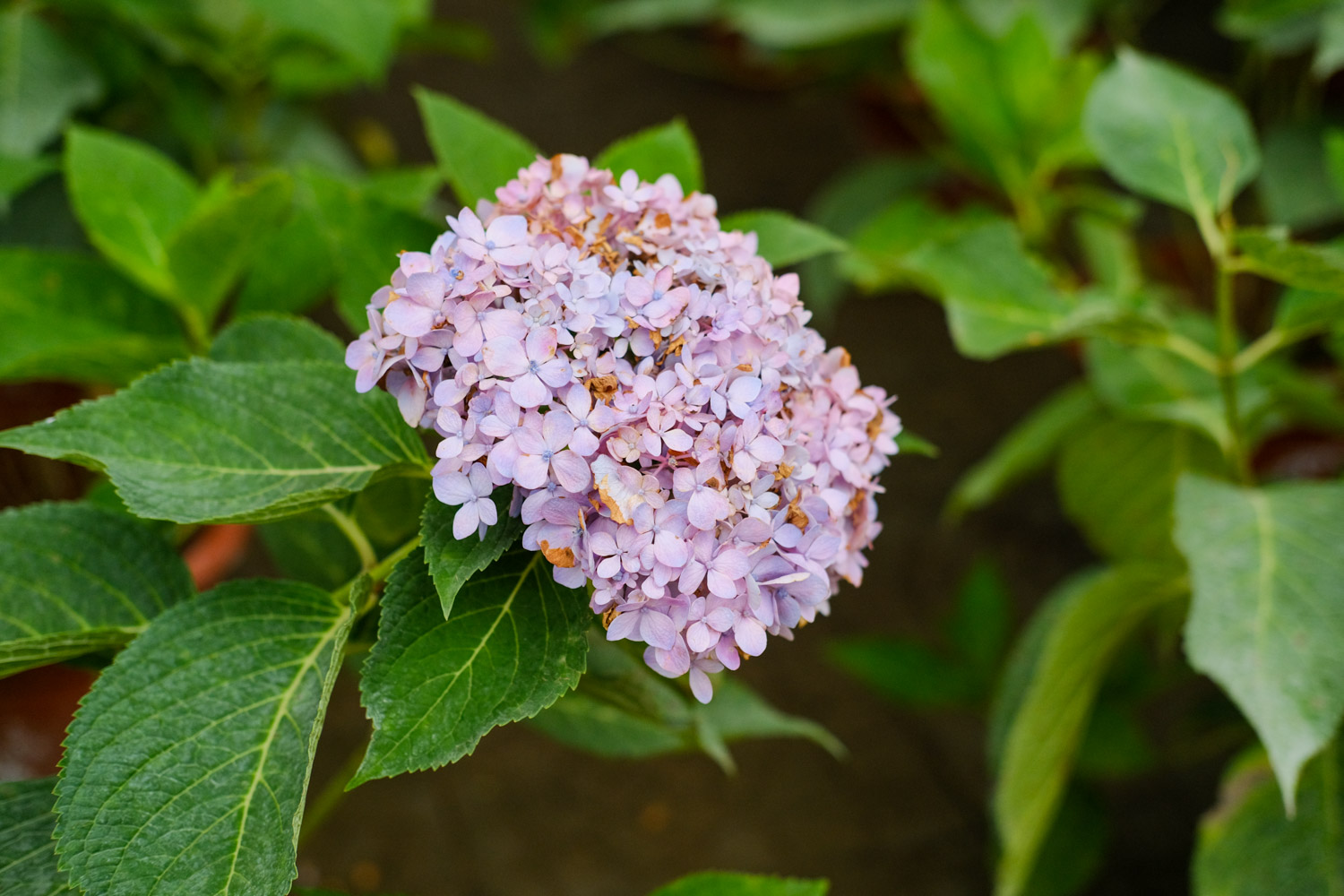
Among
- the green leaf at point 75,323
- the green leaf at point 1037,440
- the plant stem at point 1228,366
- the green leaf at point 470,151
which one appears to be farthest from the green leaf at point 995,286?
the green leaf at point 75,323

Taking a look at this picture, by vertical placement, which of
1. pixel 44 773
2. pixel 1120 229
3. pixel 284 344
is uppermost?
pixel 284 344

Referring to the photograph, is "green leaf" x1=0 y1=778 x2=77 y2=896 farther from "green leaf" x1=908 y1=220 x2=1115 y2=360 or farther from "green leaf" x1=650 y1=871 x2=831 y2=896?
"green leaf" x1=908 y1=220 x2=1115 y2=360

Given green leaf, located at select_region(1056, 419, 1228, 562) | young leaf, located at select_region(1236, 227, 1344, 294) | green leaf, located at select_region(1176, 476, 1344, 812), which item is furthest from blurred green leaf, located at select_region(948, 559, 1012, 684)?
young leaf, located at select_region(1236, 227, 1344, 294)

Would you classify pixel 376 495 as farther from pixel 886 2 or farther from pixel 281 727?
pixel 886 2

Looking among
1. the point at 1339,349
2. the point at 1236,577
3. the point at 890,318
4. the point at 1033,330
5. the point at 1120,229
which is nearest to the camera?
the point at 1236,577

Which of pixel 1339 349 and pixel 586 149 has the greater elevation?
pixel 586 149

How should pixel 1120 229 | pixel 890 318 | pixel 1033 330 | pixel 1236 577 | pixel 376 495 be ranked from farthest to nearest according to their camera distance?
pixel 890 318 < pixel 1120 229 < pixel 1033 330 < pixel 1236 577 < pixel 376 495

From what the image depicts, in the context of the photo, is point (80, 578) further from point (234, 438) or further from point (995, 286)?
point (995, 286)

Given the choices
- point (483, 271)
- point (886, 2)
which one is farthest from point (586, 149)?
point (483, 271)
